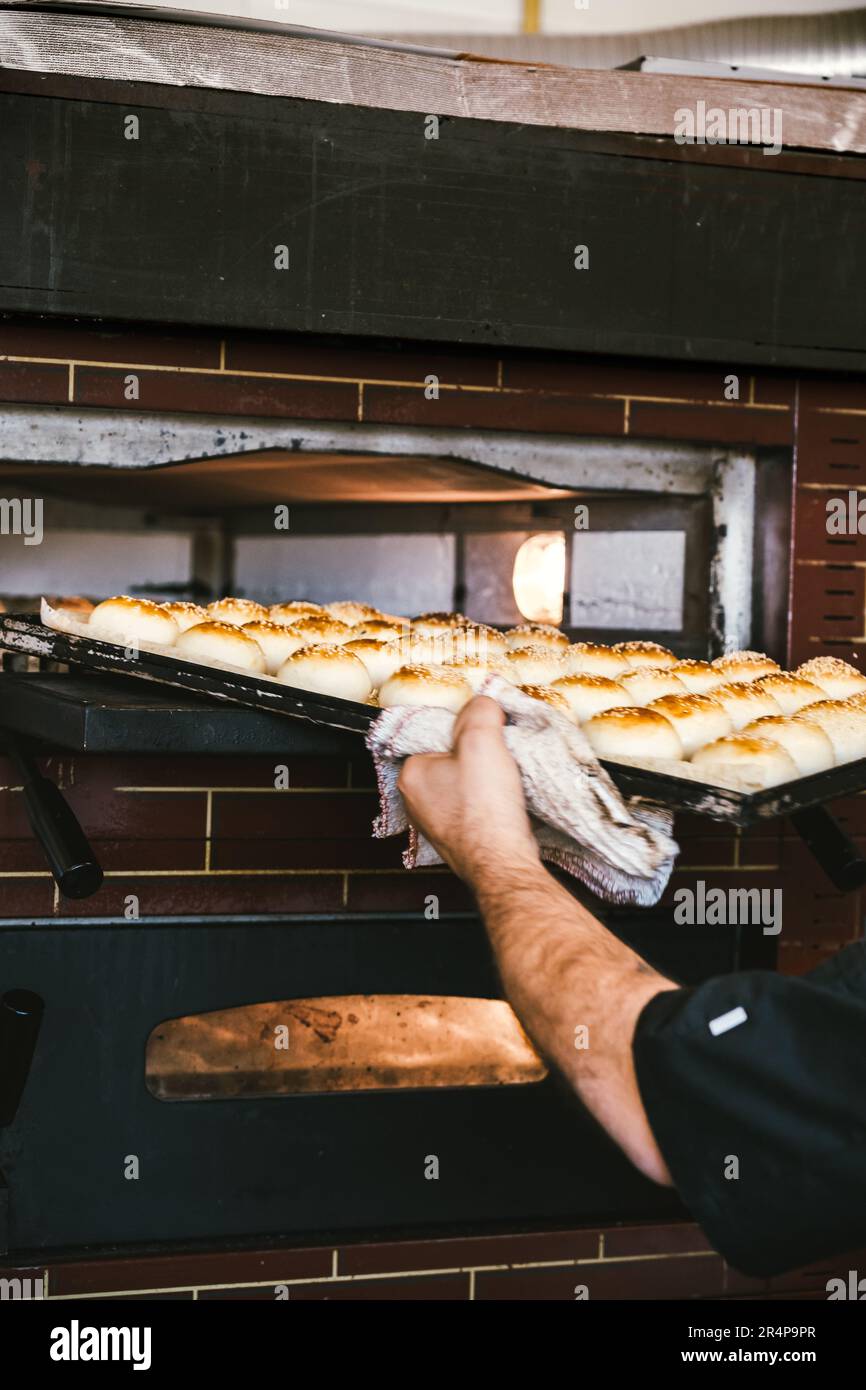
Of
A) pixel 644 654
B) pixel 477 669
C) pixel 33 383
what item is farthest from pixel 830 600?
pixel 33 383

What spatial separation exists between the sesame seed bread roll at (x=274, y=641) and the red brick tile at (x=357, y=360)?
19.7 inches

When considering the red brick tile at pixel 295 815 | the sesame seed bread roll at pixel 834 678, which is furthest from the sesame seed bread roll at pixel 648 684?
the red brick tile at pixel 295 815

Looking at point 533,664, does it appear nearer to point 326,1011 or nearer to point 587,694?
point 587,694

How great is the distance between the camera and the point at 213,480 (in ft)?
8.60

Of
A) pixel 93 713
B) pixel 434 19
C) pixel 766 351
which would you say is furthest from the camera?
pixel 434 19

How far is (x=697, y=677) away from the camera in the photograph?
1.68 metres

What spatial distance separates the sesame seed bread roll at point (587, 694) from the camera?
149cm

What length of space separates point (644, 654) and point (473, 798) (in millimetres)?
681

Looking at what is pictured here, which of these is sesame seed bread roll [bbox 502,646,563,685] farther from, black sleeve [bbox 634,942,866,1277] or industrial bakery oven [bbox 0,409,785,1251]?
black sleeve [bbox 634,942,866,1277]
